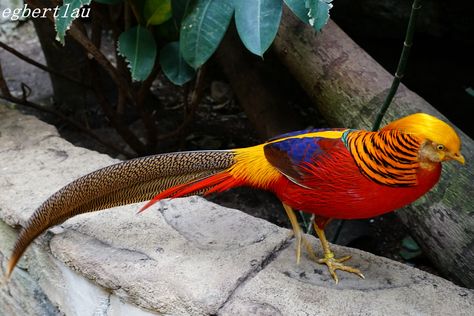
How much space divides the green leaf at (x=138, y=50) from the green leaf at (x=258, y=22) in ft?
2.11

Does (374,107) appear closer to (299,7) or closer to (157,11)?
(299,7)

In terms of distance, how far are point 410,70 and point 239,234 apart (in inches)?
79.0

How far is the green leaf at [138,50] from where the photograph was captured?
2.32 m

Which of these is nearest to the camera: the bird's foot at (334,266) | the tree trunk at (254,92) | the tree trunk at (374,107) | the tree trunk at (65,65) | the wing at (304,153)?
the wing at (304,153)

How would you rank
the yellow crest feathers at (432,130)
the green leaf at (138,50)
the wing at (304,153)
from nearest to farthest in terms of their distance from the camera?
the yellow crest feathers at (432,130) → the wing at (304,153) → the green leaf at (138,50)

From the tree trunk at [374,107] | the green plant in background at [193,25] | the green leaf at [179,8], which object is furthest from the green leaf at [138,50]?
the tree trunk at [374,107]

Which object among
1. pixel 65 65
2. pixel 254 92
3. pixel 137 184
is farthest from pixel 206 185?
pixel 65 65

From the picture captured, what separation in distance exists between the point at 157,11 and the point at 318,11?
2.85ft

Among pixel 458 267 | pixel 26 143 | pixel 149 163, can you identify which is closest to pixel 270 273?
pixel 149 163

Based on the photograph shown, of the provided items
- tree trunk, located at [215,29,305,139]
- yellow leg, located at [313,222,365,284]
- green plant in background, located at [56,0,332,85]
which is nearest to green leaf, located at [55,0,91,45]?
green plant in background, located at [56,0,332,85]

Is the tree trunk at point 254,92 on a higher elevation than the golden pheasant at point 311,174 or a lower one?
lower

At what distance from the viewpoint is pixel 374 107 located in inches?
89.9

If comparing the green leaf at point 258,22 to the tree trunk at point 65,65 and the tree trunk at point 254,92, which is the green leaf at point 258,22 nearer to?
the tree trunk at point 254,92

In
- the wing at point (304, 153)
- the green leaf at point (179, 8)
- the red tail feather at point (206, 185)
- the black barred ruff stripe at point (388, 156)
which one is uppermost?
the green leaf at point (179, 8)
